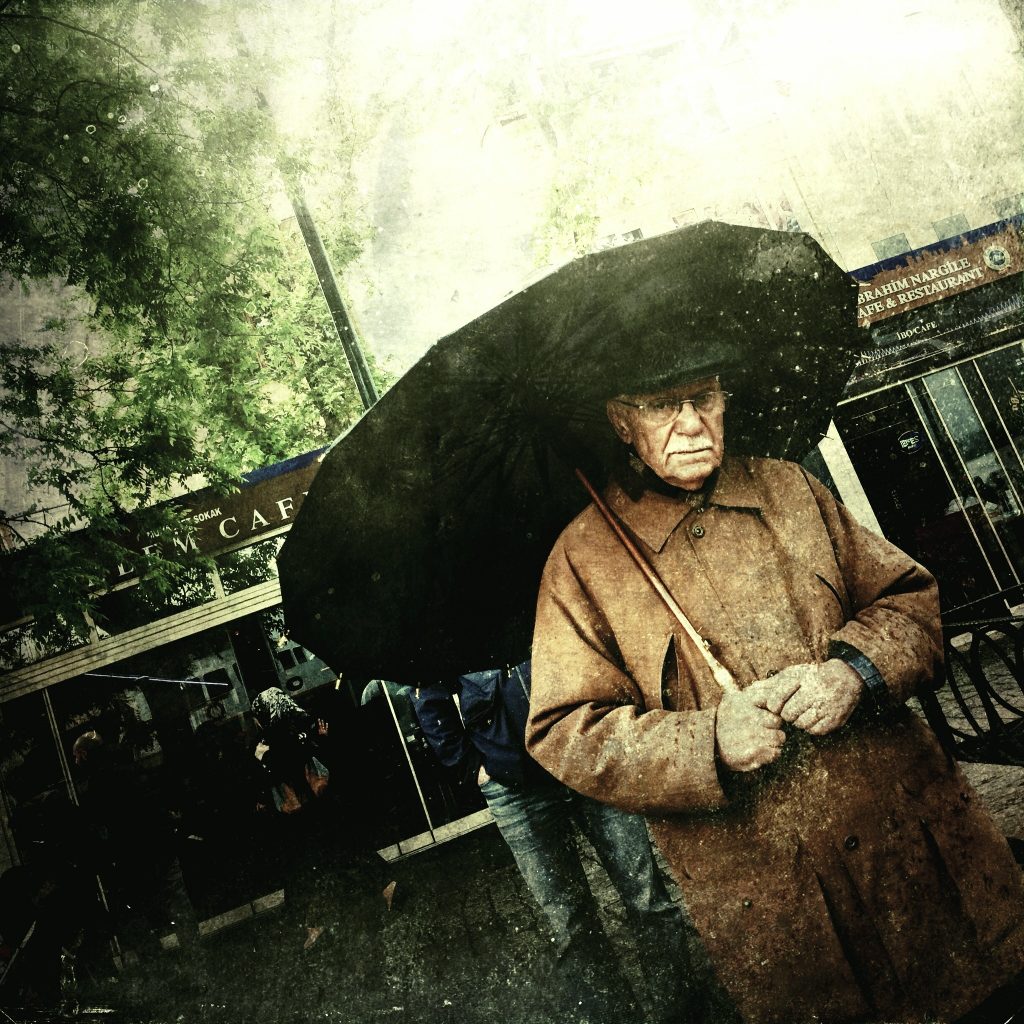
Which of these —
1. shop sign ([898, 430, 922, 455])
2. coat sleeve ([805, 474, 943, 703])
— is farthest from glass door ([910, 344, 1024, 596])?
coat sleeve ([805, 474, 943, 703])

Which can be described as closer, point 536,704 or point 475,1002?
point 536,704

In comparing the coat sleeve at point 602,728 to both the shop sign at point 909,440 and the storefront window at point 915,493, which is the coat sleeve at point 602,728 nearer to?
the storefront window at point 915,493

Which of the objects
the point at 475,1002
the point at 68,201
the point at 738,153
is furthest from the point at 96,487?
the point at 738,153

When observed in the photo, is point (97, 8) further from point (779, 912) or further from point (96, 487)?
point (779, 912)

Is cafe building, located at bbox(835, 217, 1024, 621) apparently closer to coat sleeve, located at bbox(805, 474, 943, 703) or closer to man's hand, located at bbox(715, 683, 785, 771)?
coat sleeve, located at bbox(805, 474, 943, 703)

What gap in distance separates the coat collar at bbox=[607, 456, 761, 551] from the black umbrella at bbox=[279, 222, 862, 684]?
0.16 m

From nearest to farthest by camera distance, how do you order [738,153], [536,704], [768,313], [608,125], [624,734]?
[624,734] → [536,704] → [768,313] → [608,125] → [738,153]

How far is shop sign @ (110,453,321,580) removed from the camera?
3.71 meters

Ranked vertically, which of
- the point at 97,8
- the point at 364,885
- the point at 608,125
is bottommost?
the point at 364,885

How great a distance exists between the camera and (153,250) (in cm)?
317

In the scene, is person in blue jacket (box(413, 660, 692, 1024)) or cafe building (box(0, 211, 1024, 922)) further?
cafe building (box(0, 211, 1024, 922))

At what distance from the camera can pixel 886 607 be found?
1758 mm

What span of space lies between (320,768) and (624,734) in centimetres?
356

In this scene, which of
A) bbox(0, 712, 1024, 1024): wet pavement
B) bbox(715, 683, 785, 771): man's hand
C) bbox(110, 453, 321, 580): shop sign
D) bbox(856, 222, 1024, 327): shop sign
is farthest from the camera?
bbox(856, 222, 1024, 327): shop sign
